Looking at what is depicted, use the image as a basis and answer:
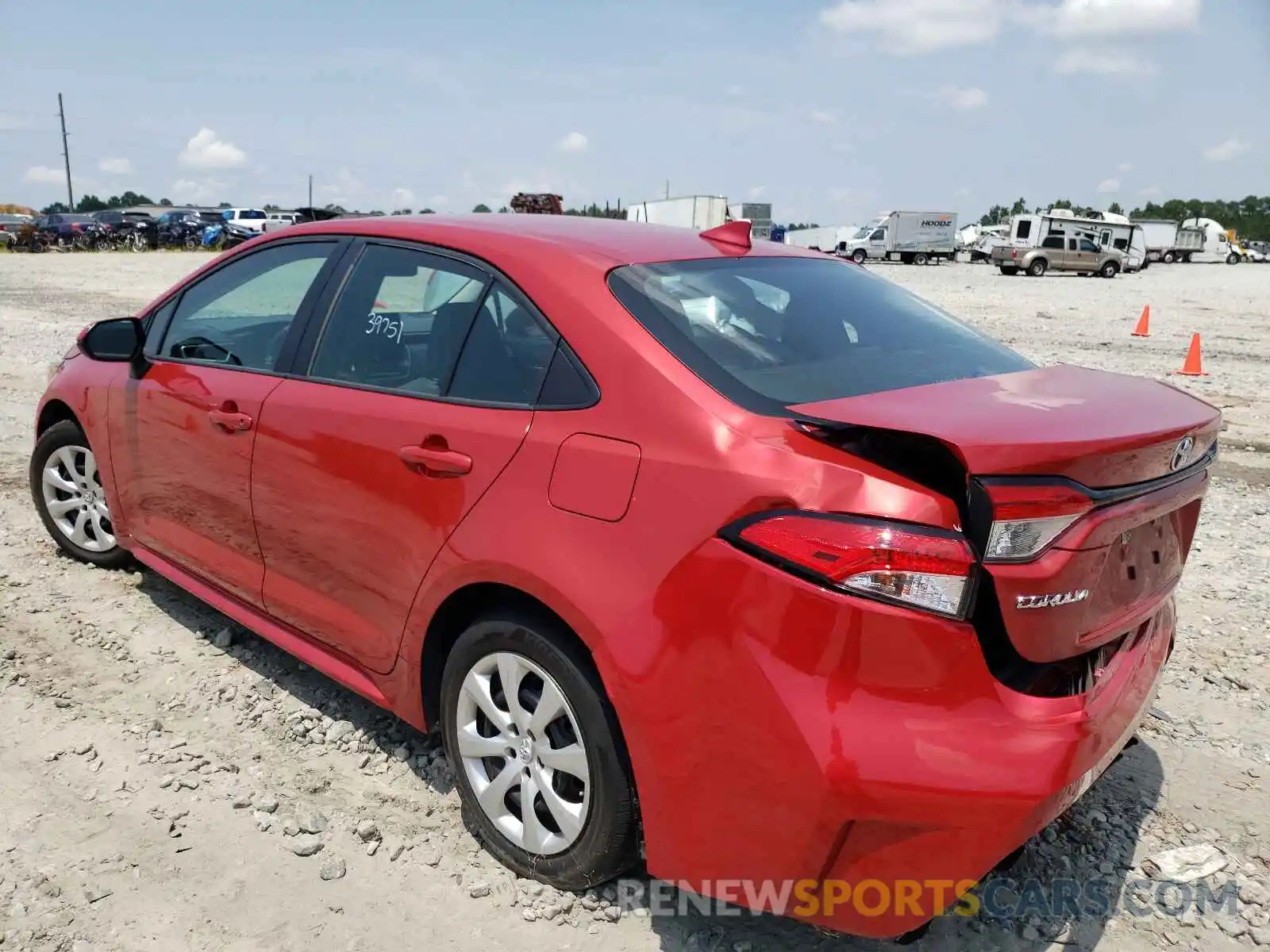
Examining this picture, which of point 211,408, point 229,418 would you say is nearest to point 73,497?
point 211,408

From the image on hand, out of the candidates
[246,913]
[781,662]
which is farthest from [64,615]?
[781,662]

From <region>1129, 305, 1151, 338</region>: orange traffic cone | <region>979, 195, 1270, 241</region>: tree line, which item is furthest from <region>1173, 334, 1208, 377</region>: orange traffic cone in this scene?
<region>979, 195, 1270, 241</region>: tree line

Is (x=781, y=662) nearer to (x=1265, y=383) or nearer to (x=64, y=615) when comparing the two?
(x=64, y=615)

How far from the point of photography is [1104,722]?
202 centimetres

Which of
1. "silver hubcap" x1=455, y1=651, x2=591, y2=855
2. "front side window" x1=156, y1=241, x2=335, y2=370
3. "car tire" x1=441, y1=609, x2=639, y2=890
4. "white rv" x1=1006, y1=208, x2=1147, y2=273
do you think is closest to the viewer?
"car tire" x1=441, y1=609, x2=639, y2=890

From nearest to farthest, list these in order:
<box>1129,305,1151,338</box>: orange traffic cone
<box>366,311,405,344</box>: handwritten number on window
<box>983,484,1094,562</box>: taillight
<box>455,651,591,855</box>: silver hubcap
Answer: <box>983,484,1094,562</box>: taillight < <box>455,651,591,855</box>: silver hubcap < <box>366,311,405,344</box>: handwritten number on window < <box>1129,305,1151,338</box>: orange traffic cone

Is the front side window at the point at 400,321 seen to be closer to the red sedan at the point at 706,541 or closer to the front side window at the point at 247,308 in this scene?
the red sedan at the point at 706,541

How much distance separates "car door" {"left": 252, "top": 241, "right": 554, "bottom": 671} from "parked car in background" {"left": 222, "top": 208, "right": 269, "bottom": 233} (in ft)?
163

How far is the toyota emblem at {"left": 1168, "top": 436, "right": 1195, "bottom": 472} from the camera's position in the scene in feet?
7.02

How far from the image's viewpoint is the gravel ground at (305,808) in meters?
2.41

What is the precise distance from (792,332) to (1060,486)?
3.06ft

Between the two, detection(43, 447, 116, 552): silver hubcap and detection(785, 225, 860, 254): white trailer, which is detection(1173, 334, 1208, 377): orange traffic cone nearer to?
detection(43, 447, 116, 552): silver hubcap

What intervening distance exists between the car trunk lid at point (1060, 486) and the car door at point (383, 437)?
95 centimetres
